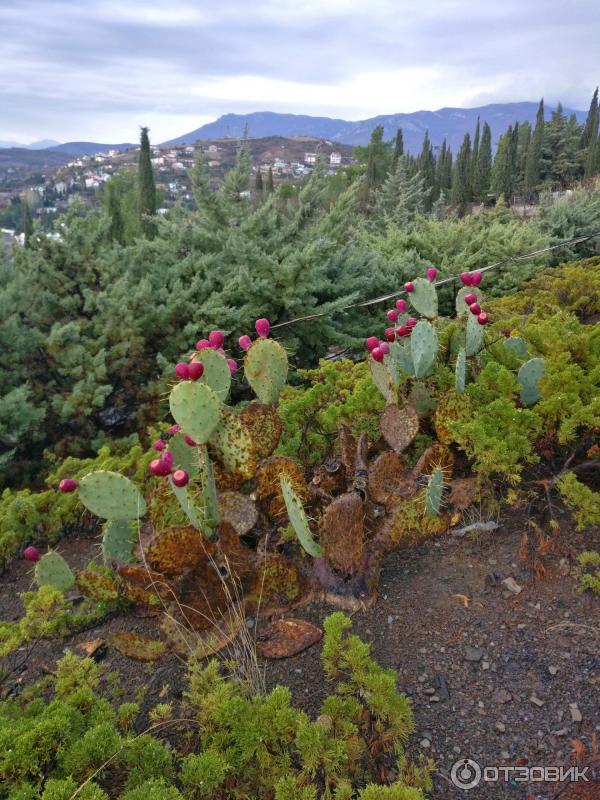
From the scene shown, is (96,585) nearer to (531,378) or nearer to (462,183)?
(531,378)

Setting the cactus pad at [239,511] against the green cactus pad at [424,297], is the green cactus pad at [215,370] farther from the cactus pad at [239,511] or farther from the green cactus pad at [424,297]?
the green cactus pad at [424,297]

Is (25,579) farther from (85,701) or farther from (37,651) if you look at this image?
(85,701)

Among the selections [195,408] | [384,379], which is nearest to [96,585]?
[195,408]

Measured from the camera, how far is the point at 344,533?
2193 millimetres

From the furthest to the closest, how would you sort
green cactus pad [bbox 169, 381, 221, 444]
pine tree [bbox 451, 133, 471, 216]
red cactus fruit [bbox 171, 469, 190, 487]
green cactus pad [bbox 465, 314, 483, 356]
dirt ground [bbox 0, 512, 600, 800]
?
pine tree [bbox 451, 133, 471, 216] → green cactus pad [bbox 465, 314, 483, 356] → green cactus pad [bbox 169, 381, 221, 444] → red cactus fruit [bbox 171, 469, 190, 487] → dirt ground [bbox 0, 512, 600, 800]

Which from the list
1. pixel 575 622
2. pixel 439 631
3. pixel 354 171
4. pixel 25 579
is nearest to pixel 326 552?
pixel 439 631

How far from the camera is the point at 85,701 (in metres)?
1.59

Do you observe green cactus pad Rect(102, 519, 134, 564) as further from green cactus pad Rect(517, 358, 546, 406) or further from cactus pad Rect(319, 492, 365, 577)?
green cactus pad Rect(517, 358, 546, 406)

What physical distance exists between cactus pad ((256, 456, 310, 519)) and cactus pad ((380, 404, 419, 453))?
511 mm

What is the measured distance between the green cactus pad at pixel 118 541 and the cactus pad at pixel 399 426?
4.20 feet

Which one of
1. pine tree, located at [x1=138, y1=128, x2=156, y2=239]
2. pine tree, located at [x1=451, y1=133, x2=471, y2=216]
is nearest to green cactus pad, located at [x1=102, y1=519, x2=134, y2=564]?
pine tree, located at [x1=138, y1=128, x2=156, y2=239]

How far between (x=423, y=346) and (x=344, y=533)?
3.86 ft

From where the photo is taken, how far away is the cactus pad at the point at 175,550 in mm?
2049

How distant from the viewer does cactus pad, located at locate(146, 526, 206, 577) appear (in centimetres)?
205
